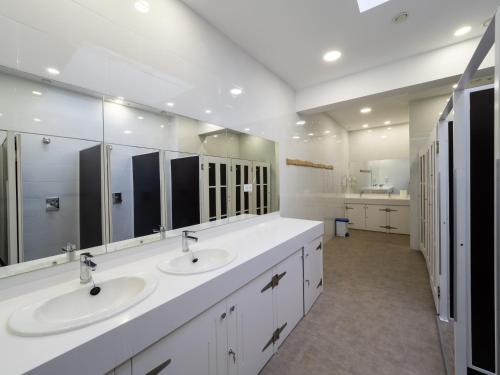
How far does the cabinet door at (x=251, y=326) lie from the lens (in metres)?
1.27

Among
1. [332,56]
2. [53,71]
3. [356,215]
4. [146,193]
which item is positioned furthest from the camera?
[356,215]

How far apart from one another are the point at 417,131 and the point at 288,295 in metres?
3.93

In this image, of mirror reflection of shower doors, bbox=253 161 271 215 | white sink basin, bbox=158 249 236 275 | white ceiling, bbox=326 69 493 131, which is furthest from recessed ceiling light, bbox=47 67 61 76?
white ceiling, bbox=326 69 493 131

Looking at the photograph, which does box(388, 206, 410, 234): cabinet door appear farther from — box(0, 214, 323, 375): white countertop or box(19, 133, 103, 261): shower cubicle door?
box(19, 133, 103, 261): shower cubicle door

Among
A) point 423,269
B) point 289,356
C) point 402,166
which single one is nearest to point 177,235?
point 289,356

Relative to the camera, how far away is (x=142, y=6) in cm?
147

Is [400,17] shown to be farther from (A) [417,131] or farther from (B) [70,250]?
(B) [70,250]

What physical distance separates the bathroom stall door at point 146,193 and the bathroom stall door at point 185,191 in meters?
Result: 0.12

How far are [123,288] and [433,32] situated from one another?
3.30 meters

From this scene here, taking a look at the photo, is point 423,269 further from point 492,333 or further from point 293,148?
point 293,148

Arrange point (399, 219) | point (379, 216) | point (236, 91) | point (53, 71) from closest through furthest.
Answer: point (53, 71), point (236, 91), point (399, 219), point (379, 216)

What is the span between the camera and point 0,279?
0.95 metres

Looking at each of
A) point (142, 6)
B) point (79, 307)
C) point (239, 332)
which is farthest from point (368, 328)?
point (142, 6)

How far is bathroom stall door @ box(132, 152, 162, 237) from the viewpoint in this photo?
1.50 m
